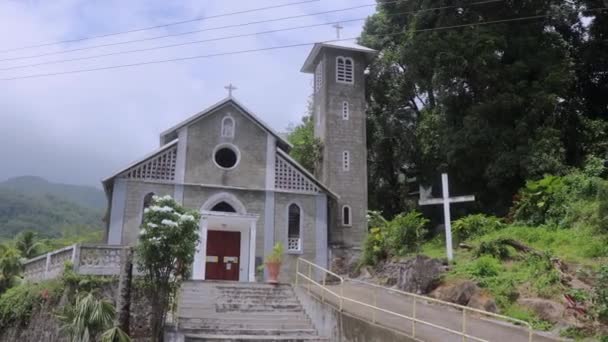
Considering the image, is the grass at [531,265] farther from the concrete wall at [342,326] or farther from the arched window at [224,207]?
the arched window at [224,207]

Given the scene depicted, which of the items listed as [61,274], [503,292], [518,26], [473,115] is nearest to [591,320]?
[503,292]

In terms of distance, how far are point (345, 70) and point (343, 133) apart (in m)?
3.65

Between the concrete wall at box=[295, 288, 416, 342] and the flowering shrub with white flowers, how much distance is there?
12.1 ft

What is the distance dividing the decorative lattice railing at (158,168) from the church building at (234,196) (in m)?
0.04

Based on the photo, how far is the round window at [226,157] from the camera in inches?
873

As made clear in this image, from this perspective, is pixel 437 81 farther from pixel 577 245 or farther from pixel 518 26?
pixel 577 245

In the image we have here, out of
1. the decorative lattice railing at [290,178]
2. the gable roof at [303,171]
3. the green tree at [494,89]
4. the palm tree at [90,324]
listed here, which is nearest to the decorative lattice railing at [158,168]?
the decorative lattice railing at [290,178]

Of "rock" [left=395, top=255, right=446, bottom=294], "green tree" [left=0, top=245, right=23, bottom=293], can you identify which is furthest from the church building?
"rock" [left=395, top=255, right=446, bottom=294]

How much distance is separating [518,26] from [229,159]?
15.6 meters

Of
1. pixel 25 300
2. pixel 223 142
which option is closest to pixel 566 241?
pixel 223 142

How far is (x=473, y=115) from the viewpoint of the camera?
953 inches

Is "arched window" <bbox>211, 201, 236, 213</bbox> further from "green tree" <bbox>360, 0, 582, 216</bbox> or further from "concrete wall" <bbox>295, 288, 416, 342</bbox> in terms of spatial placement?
"green tree" <bbox>360, 0, 582, 216</bbox>

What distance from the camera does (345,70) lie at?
27.2 m

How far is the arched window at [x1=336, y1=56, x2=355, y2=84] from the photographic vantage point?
1058 inches
